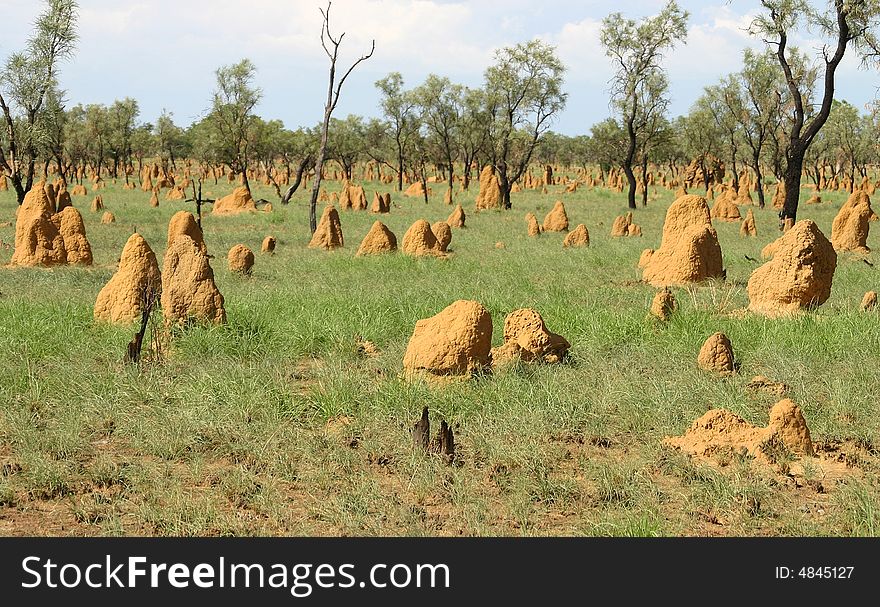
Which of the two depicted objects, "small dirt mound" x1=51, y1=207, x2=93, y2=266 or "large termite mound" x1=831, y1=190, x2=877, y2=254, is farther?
"large termite mound" x1=831, y1=190, x2=877, y2=254

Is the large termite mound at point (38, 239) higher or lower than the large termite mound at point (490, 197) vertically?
lower

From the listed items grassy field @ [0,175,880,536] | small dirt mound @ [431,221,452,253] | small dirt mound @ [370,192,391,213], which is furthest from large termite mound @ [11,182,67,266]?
small dirt mound @ [370,192,391,213]

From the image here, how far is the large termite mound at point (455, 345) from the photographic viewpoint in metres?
6.16

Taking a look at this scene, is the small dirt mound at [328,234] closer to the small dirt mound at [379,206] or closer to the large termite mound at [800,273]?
the small dirt mound at [379,206]

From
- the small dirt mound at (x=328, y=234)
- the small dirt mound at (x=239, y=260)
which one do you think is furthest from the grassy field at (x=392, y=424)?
the small dirt mound at (x=328, y=234)

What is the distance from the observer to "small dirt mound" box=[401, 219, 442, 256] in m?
14.5

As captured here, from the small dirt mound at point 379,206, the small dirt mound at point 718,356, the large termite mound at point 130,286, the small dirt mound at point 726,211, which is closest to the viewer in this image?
the small dirt mound at point 718,356

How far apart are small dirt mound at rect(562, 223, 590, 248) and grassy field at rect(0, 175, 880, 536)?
718cm

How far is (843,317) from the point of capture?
7.99 m

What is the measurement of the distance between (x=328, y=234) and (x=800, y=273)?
9.89 m

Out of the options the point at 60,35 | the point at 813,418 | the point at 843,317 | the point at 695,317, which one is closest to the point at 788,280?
the point at 843,317

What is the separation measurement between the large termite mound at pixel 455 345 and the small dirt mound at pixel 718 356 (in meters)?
1.72

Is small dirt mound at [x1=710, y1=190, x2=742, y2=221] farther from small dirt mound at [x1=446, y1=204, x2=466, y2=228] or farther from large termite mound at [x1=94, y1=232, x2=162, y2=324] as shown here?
large termite mound at [x1=94, y1=232, x2=162, y2=324]

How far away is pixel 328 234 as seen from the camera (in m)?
16.4
